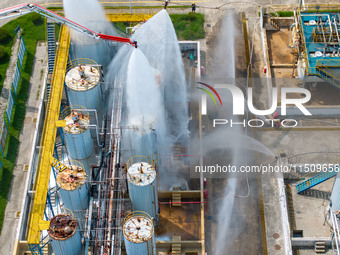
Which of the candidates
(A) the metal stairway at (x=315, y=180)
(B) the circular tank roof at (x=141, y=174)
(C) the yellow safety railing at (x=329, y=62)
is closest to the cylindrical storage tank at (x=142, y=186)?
(B) the circular tank roof at (x=141, y=174)

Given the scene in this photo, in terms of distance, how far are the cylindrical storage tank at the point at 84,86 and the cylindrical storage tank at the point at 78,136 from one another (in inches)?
70.8

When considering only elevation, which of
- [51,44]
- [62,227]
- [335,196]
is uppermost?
[51,44]

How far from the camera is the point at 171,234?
58094 millimetres

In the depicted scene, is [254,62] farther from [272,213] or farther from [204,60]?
[272,213]

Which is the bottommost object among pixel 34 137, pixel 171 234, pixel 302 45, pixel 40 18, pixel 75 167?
pixel 171 234

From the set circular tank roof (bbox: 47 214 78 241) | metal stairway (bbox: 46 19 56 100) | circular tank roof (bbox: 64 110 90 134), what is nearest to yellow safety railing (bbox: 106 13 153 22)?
metal stairway (bbox: 46 19 56 100)

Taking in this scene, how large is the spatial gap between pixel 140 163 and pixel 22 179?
19.6 meters

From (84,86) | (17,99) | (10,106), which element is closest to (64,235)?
(84,86)

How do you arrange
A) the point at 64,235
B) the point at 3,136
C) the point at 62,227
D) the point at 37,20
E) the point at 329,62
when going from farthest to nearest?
the point at 37,20, the point at 3,136, the point at 329,62, the point at 62,227, the point at 64,235

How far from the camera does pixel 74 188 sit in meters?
54.4

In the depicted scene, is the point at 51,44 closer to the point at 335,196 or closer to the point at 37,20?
the point at 37,20

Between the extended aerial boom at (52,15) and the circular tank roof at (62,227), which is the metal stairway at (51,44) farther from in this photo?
the circular tank roof at (62,227)

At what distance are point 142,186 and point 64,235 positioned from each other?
286 inches

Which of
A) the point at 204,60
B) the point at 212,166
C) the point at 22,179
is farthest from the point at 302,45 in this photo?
the point at 22,179
